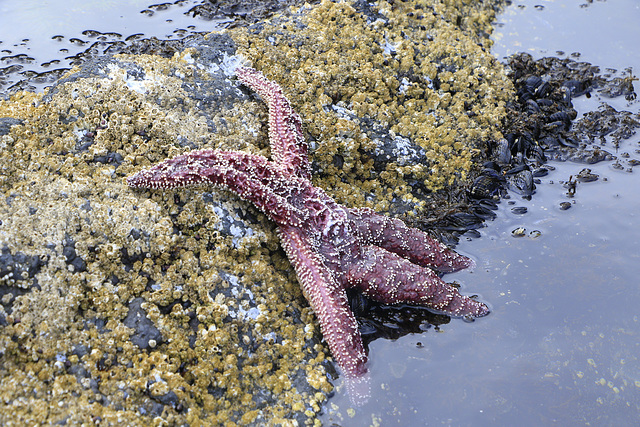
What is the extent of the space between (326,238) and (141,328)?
1.93 meters

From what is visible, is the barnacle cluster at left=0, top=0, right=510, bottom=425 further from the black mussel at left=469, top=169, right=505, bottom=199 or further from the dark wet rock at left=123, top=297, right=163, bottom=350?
the black mussel at left=469, top=169, right=505, bottom=199

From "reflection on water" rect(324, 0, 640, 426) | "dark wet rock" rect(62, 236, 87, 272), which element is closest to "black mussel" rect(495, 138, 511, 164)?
"reflection on water" rect(324, 0, 640, 426)

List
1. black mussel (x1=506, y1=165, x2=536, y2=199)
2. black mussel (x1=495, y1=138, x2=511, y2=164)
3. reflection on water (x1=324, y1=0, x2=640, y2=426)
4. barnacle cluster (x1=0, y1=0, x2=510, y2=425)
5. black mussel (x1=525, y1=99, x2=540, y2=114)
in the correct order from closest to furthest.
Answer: barnacle cluster (x1=0, y1=0, x2=510, y2=425) → reflection on water (x1=324, y1=0, x2=640, y2=426) → black mussel (x1=506, y1=165, x2=536, y2=199) → black mussel (x1=495, y1=138, x2=511, y2=164) → black mussel (x1=525, y1=99, x2=540, y2=114)

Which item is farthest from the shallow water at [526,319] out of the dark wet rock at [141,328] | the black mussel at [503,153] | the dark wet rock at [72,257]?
the dark wet rock at [72,257]

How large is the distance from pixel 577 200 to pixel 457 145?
1.70 m

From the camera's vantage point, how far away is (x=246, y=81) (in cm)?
578

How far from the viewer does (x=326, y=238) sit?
5031mm

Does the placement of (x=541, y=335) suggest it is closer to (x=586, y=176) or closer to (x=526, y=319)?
(x=526, y=319)

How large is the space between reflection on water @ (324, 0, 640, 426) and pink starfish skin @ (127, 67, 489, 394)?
0.33m

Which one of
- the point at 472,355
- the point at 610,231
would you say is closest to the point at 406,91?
the point at 610,231

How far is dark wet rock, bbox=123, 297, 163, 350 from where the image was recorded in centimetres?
419

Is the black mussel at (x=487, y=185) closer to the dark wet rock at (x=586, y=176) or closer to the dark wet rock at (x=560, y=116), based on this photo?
the dark wet rock at (x=560, y=116)

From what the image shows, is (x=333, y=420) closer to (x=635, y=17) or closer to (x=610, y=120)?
(x=610, y=120)

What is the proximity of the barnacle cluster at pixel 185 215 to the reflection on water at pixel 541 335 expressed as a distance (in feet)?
2.91
